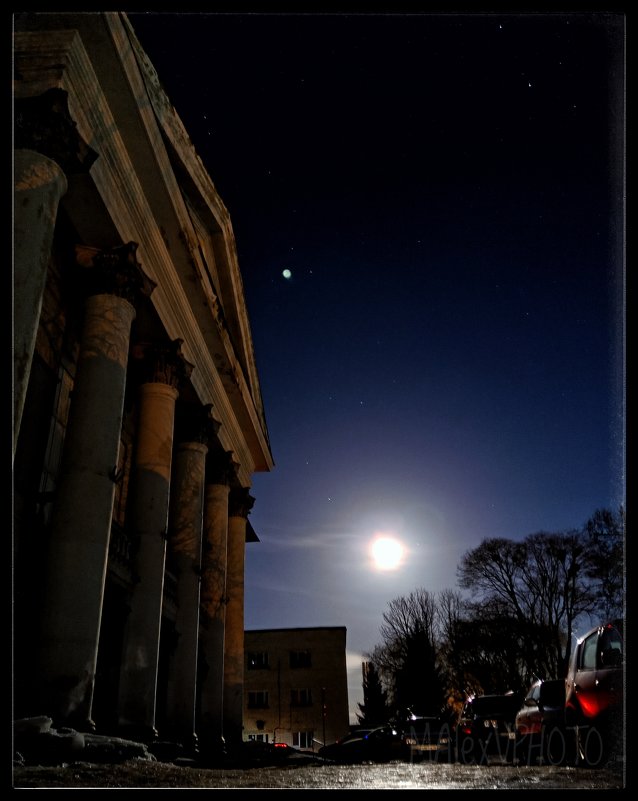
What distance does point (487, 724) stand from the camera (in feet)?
60.3

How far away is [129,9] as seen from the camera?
346 centimetres

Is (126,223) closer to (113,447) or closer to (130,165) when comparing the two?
(130,165)

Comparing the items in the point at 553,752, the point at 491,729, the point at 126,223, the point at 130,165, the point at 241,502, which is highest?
the point at 130,165

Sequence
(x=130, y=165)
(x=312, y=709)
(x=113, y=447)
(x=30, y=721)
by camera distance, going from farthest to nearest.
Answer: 1. (x=312, y=709)
2. (x=130, y=165)
3. (x=113, y=447)
4. (x=30, y=721)

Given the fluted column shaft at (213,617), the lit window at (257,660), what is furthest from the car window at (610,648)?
the lit window at (257,660)

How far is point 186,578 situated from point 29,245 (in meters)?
10.1

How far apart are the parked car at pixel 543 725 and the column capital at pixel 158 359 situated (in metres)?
9.50

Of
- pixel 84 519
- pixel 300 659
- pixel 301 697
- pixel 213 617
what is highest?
pixel 84 519

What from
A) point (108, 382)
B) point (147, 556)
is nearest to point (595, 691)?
point (147, 556)

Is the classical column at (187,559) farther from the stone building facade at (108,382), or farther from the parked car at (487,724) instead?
the parked car at (487,724)

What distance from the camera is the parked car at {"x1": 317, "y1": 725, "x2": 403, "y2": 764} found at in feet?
57.8

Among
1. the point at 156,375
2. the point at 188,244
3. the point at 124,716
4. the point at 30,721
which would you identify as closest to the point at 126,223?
the point at 188,244

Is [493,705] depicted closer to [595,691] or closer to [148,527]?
[595,691]

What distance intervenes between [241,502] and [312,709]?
40.1 m
